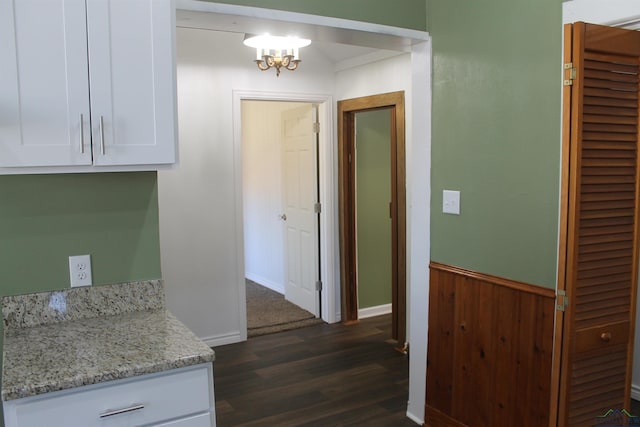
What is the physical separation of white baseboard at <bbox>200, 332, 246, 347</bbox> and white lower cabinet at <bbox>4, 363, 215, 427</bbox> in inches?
108

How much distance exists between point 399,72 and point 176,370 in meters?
3.14

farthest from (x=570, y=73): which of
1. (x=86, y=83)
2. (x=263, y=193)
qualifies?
(x=263, y=193)

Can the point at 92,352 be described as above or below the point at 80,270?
below

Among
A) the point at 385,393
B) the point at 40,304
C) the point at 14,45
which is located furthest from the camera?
the point at 385,393

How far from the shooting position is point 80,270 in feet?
7.04

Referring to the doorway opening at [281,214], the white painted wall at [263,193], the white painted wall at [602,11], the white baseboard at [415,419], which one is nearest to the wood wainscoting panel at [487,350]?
the white baseboard at [415,419]

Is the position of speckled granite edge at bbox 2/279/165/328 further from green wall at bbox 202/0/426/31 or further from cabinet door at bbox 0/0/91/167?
green wall at bbox 202/0/426/31

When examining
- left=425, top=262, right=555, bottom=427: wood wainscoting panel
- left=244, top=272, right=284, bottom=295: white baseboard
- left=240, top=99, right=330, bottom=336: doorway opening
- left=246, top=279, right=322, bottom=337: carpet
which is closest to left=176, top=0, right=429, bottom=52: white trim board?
left=425, top=262, right=555, bottom=427: wood wainscoting panel

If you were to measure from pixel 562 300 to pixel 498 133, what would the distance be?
0.85 m

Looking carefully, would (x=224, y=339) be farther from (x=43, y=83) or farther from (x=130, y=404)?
(x=43, y=83)

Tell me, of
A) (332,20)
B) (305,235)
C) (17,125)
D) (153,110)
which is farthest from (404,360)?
(17,125)

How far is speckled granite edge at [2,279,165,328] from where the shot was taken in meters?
2.05

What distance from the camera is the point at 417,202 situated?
3.08 meters

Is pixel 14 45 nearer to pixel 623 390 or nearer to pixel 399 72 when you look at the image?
pixel 623 390
